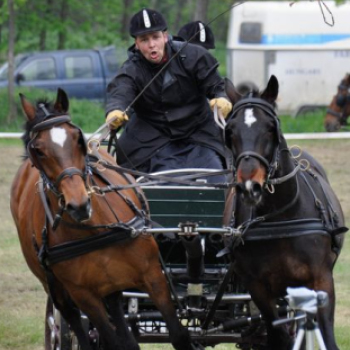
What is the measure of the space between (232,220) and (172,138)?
1.21 metres

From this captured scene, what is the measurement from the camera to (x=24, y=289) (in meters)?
10.8

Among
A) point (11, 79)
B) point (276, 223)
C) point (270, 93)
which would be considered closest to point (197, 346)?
point (276, 223)

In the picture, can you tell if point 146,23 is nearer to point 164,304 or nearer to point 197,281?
point 197,281

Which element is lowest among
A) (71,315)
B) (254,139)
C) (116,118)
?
(71,315)

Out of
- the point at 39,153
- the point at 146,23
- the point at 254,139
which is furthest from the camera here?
the point at 146,23

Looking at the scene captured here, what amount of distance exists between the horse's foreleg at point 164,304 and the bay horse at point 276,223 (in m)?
0.48

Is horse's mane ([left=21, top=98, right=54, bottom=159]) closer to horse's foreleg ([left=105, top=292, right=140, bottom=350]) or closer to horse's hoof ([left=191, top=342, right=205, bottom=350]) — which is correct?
horse's foreleg ([left=105, top=292, right=140, bottom=350])

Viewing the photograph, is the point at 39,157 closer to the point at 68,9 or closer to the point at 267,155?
the point at 267,155

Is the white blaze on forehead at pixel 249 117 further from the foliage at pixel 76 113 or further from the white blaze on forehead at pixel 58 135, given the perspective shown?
the foliage at pixel 76 113

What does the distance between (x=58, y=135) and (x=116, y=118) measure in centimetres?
98

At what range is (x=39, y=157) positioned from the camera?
6406mm

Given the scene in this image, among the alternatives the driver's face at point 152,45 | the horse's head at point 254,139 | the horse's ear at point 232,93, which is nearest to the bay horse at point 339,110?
the driver's face at point 152,45

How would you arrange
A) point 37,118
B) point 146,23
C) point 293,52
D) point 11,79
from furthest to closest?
point 293,52 < point 11,79 < point 146,23 < point 37,118

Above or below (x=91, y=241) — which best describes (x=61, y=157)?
above
